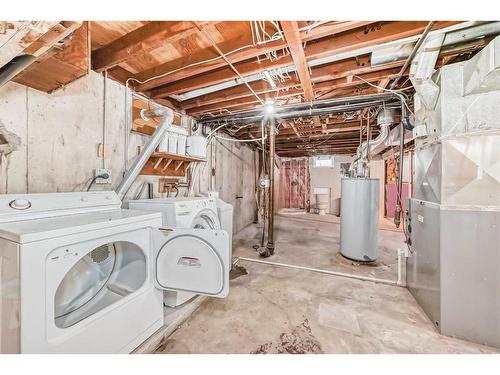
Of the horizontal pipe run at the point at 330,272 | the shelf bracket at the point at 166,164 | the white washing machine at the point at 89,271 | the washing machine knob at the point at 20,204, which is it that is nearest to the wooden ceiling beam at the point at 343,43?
the shelf bracket at the point at 166,164

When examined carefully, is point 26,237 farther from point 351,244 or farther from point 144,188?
point 351,244

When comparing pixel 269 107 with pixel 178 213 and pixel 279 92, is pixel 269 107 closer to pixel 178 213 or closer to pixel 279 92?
pixel 279 92

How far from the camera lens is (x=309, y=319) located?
1.75m

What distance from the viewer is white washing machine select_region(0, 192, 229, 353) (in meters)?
0.89

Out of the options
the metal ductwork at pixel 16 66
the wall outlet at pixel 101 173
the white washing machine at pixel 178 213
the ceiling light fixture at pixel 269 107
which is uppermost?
the ceiling light fixture at pixel 269 107

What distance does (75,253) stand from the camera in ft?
3.43

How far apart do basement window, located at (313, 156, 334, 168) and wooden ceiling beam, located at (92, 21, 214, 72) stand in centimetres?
708

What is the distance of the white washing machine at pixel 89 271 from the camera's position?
89cm

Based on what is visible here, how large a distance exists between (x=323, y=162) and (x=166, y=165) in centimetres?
648

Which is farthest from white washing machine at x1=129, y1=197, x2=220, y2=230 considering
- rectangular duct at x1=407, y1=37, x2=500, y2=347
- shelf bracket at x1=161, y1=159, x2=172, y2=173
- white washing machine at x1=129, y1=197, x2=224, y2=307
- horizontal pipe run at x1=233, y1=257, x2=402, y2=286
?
rectangular duct at x1=407, y1=37, x2=500, y2=347

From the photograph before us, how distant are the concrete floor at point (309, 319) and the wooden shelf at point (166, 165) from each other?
1.62 metres

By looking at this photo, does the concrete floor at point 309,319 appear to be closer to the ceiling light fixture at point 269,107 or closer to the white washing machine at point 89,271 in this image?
the white washing machine at point 89,271
